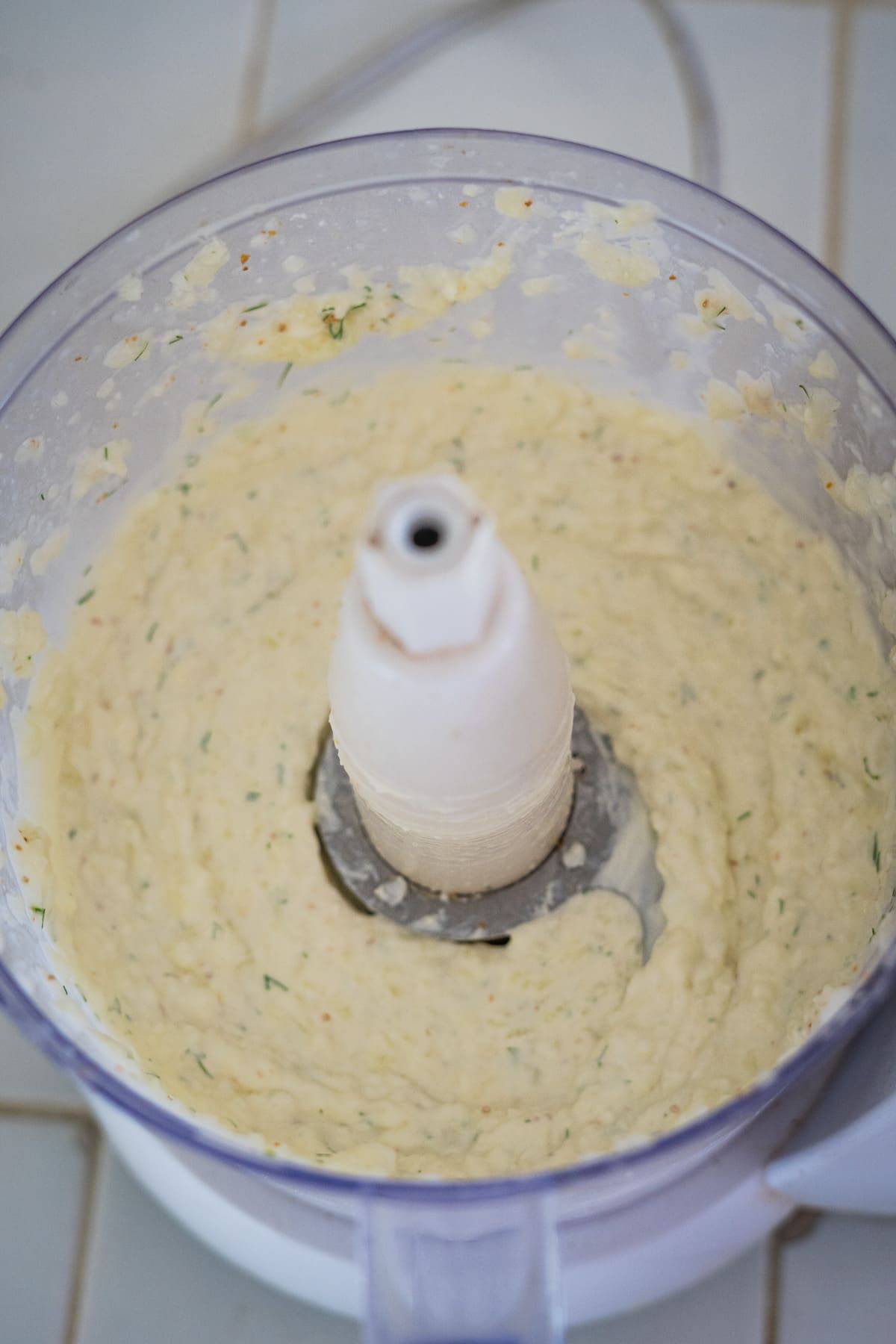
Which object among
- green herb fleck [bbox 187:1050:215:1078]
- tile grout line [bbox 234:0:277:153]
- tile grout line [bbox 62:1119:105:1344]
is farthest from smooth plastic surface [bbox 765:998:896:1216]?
tile grout line [bbox 234:0:277:153]

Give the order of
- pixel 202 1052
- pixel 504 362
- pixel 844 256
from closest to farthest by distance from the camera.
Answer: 1. pixel 202 1052
2. pixel 504 362
3. pixel 844 256

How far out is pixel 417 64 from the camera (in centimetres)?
85

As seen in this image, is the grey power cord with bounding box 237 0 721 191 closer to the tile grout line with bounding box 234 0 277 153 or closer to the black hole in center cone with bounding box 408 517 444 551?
the tile grout line with bounding box 234 0 277 153

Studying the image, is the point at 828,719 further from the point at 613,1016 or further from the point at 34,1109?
the point at 34,1109

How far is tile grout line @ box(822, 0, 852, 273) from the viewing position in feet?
2.69

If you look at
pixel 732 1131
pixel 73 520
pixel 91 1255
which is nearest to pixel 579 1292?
pixel 732 1131

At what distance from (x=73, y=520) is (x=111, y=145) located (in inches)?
13.6

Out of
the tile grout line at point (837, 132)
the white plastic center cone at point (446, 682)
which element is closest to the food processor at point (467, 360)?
the white plastic center cone at point (446, 682)

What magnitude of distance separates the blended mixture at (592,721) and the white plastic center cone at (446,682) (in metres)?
0.08

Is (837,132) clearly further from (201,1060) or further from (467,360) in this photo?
(201,1060)

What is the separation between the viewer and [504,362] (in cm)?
67

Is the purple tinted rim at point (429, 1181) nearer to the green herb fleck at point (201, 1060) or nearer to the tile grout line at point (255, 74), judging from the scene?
the green herb fleck at point (201, 1060)

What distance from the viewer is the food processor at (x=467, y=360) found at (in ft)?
1.81

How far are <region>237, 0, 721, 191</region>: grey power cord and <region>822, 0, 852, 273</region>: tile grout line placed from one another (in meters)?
0.07
